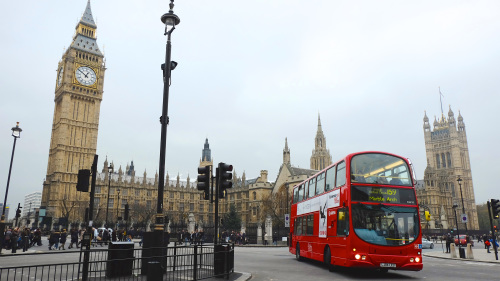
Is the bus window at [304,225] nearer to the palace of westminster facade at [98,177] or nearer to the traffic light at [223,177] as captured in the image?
the traffic light at [223,177]

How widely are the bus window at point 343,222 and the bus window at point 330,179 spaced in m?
1.59

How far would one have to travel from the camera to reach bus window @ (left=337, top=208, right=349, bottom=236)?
1234 centimetres

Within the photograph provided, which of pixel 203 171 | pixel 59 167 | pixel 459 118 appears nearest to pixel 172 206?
pixel 59 167

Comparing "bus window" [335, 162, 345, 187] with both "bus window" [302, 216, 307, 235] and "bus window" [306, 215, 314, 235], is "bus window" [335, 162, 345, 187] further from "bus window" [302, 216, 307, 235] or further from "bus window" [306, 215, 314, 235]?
"bus window" [302, 216, 307, 235]

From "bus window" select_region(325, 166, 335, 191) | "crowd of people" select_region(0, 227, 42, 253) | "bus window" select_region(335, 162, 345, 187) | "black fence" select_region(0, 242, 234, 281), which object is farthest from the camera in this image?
"crowd of people" select_region(0, 227, 42, 253)

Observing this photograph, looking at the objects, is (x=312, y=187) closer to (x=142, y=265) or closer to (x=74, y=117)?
(x=142, y=265)

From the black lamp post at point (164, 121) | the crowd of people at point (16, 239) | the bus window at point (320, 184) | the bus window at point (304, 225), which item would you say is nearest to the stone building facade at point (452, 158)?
the bus window at point (304, 225)

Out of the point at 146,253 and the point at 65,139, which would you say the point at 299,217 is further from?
the point at 65,139

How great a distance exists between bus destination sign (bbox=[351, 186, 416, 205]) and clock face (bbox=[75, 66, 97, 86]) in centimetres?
8525

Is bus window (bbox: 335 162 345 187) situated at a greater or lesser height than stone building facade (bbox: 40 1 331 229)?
lesser

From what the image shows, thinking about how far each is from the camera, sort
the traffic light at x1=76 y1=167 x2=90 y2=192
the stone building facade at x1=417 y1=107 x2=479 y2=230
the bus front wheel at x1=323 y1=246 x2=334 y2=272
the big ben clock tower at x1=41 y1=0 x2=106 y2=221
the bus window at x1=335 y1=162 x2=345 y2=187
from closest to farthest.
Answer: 1. the traffic light at x1=76 y1=167 x2=90 y2=192
2. the bus window at x1=335 y1=162 x2=345 y2=187
3. the bus front wheel at x1=323 y1=246 x2=334 y2=272
4. the big ben clock tower at x1=41 y1=0 x2=106 y2=221
5. the stone building facade at x1=417 y1=107 x2=479 y2=230

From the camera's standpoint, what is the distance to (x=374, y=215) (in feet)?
39.9

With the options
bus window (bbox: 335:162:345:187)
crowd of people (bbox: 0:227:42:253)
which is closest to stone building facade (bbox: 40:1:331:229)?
crowd of people (bbox: 0:227:42:253)

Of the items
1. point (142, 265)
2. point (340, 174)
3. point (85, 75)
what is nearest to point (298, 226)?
point (340, 174)
